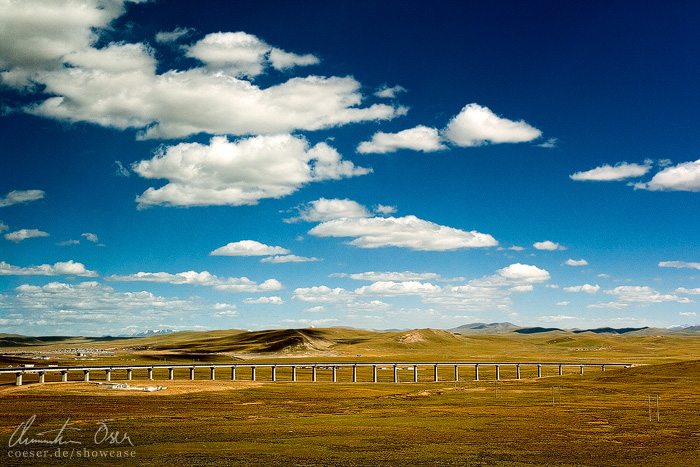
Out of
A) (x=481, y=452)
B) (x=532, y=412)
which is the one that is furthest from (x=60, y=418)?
(x=532, y=412)

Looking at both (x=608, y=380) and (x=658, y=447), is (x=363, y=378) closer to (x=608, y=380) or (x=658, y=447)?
(x=608, y=380)

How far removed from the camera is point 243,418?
80062 mm

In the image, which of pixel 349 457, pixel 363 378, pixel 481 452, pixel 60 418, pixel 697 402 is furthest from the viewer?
pixel 363 378

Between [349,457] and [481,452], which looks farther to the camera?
[481,452]

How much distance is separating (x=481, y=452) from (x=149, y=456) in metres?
29.9
